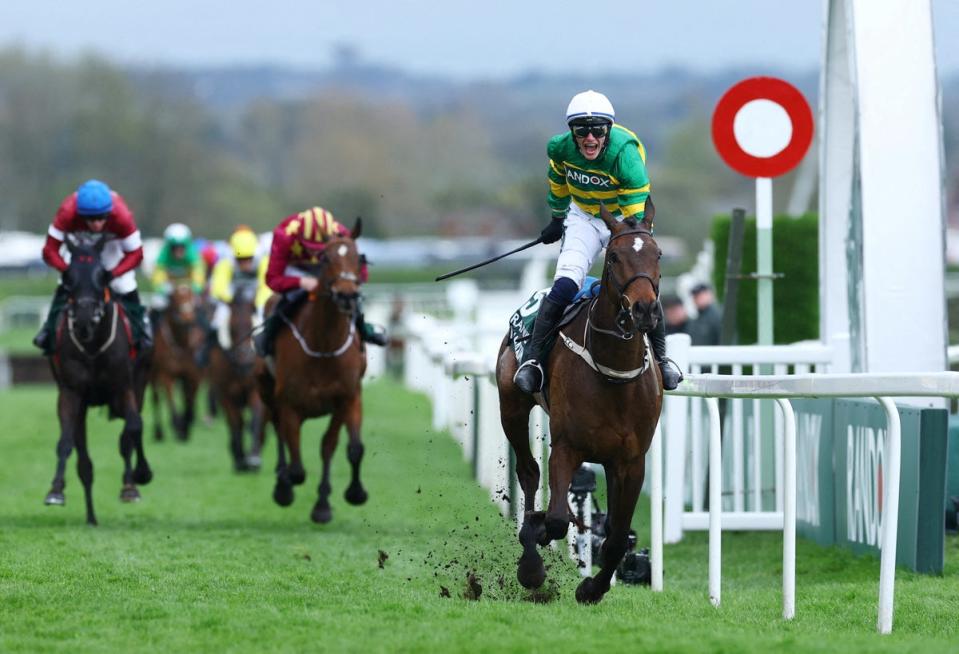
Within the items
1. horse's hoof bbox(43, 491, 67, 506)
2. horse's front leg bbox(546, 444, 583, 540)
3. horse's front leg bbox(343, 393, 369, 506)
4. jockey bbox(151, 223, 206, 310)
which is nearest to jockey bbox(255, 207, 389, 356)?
horse's front leg bbox(343, 393, 369, 506)

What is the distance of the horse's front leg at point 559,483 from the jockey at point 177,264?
1094 centimetres

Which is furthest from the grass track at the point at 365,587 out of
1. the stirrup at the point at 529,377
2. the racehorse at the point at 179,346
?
the racehorse at the point at 179,346

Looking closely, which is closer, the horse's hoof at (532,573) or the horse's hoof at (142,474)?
the horse's hoof at (532,573)

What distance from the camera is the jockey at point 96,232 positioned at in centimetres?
970

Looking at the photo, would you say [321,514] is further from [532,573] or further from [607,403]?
[607,403]

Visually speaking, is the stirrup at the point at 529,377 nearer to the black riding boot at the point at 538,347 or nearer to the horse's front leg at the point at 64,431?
the black riding boot at the point at 538,347

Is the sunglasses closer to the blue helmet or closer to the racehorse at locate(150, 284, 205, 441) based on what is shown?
the blue helmet

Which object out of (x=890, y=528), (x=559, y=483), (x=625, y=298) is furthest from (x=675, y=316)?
(x=890, y=528)

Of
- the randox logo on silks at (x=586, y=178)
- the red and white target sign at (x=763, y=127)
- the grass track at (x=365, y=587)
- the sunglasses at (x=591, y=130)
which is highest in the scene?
the red and white target sign at (x=763, y=127)

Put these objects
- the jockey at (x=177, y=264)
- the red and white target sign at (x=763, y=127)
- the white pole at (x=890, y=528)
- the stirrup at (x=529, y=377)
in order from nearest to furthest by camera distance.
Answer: the white pole at (x=890, y=528) → the stirrup at (x=529, y=377) → the red and white target sign at (x=763, y=127) → the jockey at (x=177, y=264)

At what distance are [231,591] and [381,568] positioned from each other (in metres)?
1.11

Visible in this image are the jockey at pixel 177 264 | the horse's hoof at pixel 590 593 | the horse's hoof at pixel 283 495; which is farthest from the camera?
the jockey at pixel 177 264

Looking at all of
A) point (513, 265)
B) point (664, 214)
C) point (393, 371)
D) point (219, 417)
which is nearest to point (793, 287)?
point (219, 417)

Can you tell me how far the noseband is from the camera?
6.03m
